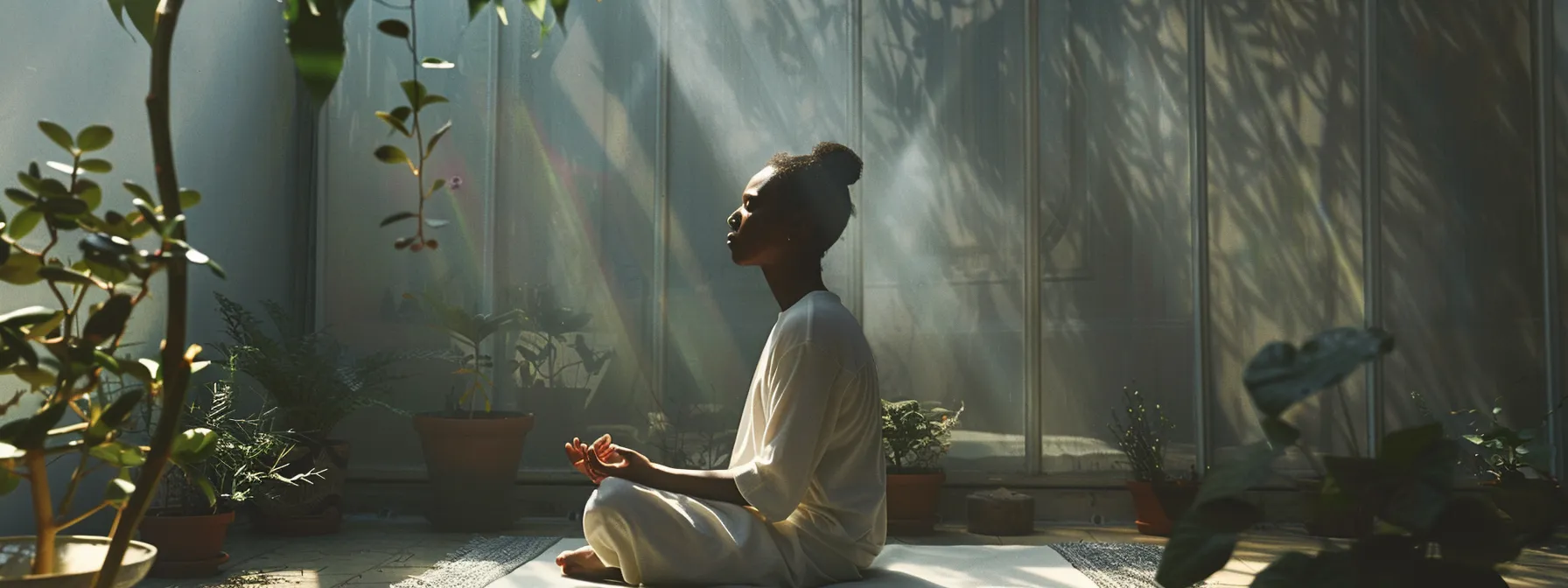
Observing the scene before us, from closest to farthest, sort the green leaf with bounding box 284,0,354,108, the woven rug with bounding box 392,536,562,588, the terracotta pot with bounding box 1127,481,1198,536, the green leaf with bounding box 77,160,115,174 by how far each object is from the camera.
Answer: the green leaf with bounding box 284,0,354,108
the green leaf with bounding box 77,160,115,174
the woven rug with bounding box 392,536,562,588
the terracotta pot with bounding box 1127,481,1198,536

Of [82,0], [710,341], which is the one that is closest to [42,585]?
[82,0]

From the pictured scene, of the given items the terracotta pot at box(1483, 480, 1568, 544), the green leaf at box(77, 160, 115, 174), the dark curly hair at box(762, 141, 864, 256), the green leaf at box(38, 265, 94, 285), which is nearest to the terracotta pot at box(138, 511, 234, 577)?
the dark curly hair at box(762, 141, 864, 256)

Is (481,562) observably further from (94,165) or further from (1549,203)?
(1549,203)

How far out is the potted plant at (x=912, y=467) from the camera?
16.1 feet

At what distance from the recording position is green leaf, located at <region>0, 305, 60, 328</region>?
146cm

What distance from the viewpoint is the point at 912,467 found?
16.5ft

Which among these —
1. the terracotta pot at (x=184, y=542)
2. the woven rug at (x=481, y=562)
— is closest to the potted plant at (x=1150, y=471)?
the woven rug at (x=481, y=562)

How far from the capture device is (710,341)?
17.9 feet

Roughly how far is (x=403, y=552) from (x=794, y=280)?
1869 mm

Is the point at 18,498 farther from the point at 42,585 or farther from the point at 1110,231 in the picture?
the point at 1110,231

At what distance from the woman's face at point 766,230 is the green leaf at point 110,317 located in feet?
6.82

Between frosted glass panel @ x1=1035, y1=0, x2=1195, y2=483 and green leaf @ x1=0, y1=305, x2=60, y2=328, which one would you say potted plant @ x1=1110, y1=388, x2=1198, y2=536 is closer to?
frosted glass panel @ x1=1035, y1=0, x2=1195, y2=483

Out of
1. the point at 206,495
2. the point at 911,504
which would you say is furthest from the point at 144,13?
the point at 911,504

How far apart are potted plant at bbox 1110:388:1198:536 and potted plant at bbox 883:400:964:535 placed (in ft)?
2.31
